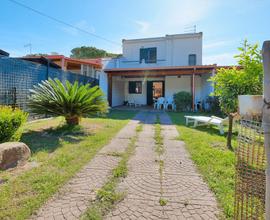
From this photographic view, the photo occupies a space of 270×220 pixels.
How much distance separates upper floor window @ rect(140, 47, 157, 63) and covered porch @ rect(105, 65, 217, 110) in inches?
81.2

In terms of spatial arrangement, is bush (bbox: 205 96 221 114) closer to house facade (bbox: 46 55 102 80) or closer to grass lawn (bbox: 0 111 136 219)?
grass lawn (bbox: 0 111 136 219)

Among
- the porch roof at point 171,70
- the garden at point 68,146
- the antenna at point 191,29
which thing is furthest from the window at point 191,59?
the garden at point 68,146

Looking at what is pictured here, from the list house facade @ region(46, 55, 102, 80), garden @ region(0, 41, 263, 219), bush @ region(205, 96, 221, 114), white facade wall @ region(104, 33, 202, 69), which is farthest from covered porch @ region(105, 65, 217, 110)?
garden @ region(0, 41, 263, 219)

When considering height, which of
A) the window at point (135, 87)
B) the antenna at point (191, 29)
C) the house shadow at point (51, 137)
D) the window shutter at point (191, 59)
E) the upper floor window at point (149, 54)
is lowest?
the house shadow at point (51, 137)

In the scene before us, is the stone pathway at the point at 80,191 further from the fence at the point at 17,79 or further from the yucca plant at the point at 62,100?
the fence at the point at 17,79

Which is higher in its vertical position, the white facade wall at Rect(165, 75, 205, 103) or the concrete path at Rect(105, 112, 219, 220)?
the white facade wall at Rect(165, 75, 205, 103)

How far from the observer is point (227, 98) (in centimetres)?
509

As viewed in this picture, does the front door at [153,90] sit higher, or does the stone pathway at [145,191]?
the front door at [153,90]

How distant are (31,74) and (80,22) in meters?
8.37

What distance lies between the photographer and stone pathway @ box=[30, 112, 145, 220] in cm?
212

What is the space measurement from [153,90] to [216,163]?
47.3 ft

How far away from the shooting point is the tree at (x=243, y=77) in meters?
3.89

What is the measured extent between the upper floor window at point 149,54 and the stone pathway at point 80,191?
15184 mm

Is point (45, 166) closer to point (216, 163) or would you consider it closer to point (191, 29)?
point (216, 163)
